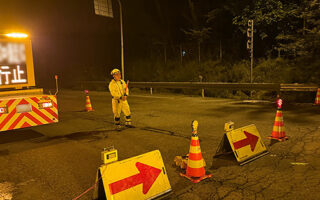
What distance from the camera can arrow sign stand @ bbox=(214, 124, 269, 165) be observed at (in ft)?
17.4

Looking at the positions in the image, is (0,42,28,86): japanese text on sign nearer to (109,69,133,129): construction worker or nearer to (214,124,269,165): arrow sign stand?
(109,69,133,129): construction worker

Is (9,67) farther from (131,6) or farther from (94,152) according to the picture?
(131,6)

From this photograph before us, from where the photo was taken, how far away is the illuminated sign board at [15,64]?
7.13m

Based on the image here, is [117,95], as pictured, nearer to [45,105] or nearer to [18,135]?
[45,105]

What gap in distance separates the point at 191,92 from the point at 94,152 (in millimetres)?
13134

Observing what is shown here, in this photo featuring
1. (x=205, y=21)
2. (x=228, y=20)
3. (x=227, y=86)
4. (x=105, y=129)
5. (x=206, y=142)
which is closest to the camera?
(x=206, y=142)

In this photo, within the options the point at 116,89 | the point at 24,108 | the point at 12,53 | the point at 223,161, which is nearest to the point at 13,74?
the point at 12,53

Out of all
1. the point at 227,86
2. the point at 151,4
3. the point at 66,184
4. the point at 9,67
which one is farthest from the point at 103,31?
the point at 66,184

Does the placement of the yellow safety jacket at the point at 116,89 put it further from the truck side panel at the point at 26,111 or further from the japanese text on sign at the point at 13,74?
the japanese text on sign at the point at 13,74

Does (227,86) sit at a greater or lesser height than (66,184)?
greater

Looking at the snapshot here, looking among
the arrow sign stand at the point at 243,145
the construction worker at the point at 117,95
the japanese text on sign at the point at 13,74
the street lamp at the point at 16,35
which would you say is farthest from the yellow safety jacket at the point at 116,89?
the arrow sign stand at the point at 243,145

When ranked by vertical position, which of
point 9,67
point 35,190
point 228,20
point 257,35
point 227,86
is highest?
point 228,20

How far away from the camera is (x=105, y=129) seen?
866 centimetres

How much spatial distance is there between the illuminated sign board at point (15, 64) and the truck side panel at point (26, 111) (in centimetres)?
57
